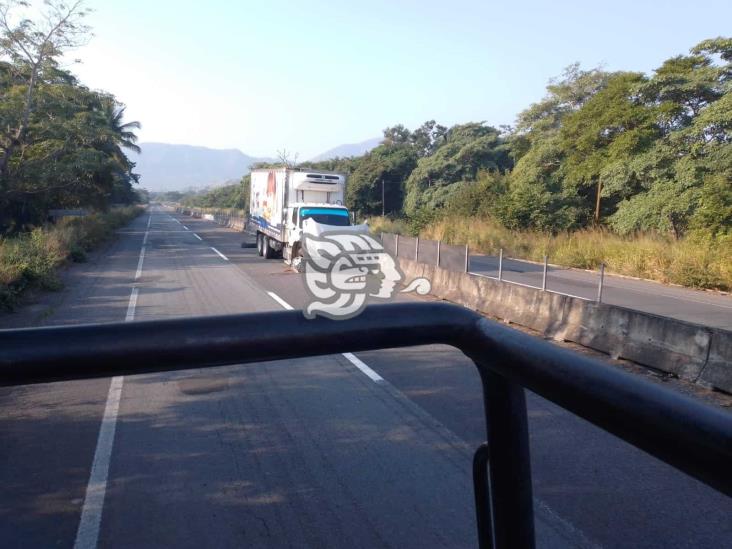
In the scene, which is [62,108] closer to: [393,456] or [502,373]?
[393,456]

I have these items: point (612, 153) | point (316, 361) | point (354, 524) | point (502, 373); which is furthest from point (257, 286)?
point (612, 153)

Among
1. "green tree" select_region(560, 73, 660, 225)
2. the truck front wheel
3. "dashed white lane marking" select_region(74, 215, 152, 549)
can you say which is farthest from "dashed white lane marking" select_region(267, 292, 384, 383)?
"green tree" select_region(560, 73, 660, 225)

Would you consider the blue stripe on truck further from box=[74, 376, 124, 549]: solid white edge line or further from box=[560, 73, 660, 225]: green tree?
box=[560, 73, 660, 225]: green tree

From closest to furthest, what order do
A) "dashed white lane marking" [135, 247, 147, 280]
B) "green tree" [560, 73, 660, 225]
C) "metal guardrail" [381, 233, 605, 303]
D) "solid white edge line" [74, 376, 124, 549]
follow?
"solid white edge line" [74, 376, 124, 549], "metal guardrail" [381, 233, 605, 303], "dashed white lane marking" [135, 247, 147, 280], "green tree" [560, 73, 660, 225]

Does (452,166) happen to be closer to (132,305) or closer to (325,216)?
(325,216)

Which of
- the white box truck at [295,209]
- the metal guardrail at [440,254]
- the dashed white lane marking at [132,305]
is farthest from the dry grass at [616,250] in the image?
the dashed white lane marking at [132,305]

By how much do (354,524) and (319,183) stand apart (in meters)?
21.0

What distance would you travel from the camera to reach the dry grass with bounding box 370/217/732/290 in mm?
20547

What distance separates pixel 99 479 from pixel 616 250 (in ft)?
77.2

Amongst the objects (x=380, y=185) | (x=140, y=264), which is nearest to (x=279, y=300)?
(x=140, y=264)

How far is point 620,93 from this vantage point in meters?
33.5

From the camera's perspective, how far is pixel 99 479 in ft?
16.8

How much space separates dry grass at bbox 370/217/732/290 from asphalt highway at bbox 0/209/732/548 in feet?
49.0

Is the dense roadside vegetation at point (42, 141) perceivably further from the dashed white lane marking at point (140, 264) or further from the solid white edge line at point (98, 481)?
the solid white edge line at point (98, 481)
